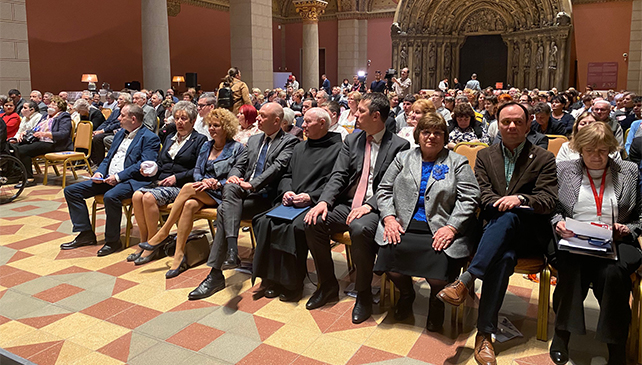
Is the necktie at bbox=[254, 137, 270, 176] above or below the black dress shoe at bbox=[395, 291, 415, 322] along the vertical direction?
above

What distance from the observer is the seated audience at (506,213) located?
268cm

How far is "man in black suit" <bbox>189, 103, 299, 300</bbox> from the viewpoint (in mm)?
3572

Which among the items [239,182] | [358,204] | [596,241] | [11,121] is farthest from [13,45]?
[596,241]

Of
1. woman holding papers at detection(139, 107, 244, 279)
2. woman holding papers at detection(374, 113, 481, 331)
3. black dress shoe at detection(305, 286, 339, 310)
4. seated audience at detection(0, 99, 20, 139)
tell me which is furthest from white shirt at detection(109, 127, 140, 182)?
seated audience at detection(0, 99, 20, 139)

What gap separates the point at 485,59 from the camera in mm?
19141

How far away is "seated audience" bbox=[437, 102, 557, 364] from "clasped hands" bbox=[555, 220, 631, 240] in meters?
0.13

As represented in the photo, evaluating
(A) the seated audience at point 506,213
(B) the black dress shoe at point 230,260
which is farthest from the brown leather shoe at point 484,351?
(B) the black dress shoe at point 230,260

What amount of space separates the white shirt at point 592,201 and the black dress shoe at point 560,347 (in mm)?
645

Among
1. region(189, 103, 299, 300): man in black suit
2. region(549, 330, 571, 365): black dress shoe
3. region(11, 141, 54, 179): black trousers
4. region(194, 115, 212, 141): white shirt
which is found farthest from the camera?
region(11, 141, 54, 179): black trousers

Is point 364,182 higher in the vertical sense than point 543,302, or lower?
higher

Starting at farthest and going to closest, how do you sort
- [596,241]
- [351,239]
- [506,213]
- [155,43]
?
1. [155,43]
2. [351,239]
3. [506,213]
4. [596,241]

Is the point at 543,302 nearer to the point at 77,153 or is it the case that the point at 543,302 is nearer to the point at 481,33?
the point at 77,153

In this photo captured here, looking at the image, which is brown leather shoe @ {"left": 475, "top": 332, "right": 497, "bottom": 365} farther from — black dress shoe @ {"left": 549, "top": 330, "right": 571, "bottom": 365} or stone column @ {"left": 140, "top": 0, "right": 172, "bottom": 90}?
stone column @ {"left": 140, "top": 0, "right": 172, "bottom": 90}

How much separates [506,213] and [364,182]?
1.02m
